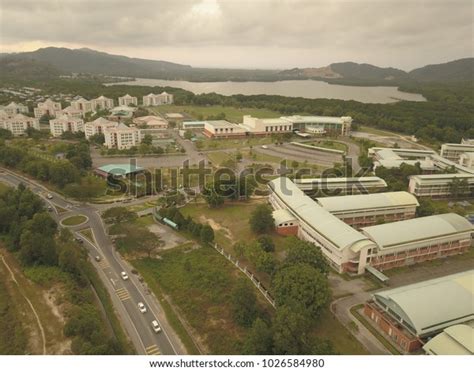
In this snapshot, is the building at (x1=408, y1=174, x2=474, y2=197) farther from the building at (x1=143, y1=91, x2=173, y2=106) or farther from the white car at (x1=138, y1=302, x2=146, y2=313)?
the building at (x1=143, y1=91, x2=173, y2=106)

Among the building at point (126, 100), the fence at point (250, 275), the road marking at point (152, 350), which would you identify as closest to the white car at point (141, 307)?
the road marking at point (152, 350)

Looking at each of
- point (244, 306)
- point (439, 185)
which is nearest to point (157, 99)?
point (439, 185)

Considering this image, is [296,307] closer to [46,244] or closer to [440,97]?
[46,244]

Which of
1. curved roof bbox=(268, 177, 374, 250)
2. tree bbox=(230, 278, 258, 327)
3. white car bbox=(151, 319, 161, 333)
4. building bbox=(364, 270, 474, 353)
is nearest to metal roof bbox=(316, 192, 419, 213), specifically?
curved roof bbox=(268, 177, 374, 250)

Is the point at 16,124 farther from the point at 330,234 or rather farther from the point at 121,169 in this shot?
the point at 330,234

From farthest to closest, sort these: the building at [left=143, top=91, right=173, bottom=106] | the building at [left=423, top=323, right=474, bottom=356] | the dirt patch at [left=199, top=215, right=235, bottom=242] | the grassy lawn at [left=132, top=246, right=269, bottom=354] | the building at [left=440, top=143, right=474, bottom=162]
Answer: the building at [left=143, top=91, right=173, bottom=106]
the building at [left=440, top=143, right=474, bottom=162]
the dirt patch at [left=199, top=215, right=235, bottom=242]
the grassy lawn at [left=132, top=246, right=269, bottom=354]
the building at [left=423, top=323, right=474, bottom=356]

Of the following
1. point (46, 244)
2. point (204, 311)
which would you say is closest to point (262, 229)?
point (204, 311)
